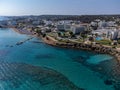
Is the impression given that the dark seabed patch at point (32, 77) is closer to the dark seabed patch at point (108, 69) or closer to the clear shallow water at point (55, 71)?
the clear shallow water at point (55, 71)

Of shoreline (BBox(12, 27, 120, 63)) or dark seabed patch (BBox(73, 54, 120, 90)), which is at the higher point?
shoreline (BBox(12, 27, 120, 63))

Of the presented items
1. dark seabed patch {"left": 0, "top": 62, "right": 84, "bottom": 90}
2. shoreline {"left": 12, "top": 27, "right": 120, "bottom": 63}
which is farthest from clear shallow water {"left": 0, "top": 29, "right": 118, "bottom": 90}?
shoreline {"left": 12, "top": 27, "right": 120, "bottom": 63}

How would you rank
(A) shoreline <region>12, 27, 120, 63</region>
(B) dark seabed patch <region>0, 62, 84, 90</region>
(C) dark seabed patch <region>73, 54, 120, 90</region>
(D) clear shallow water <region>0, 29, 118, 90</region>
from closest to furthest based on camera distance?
1. (B) dark seabed patch <region>0, 62, 84, 90</region>
2. (D) clear shallow water <region>0, 29, 118, 90</region>
3. (C) dark seabed patch <region>73, 54, 120, 90</region>
4. (A) shoreline <region>12, 27, 120, 63</region>

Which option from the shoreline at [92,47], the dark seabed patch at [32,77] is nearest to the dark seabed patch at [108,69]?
the shoreline at [92,47]

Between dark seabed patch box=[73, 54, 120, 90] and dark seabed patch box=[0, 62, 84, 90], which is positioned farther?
dark seabed patch box=[73, 54, 120, 90]

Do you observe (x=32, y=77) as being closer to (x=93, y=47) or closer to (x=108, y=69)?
(x=108, y=69)

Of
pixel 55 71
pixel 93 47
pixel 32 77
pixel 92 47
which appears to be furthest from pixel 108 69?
pixel 92 47

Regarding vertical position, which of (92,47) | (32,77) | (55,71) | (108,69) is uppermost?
(92,47)

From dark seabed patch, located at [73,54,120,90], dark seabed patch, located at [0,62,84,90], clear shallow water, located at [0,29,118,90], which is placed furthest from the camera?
dark seabed patch, located at [73,54,120,90]

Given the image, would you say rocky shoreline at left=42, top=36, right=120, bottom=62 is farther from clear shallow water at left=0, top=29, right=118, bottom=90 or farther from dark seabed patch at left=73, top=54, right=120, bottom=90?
dark seabed patch at left=73, top=54, right=120, bottom=90
